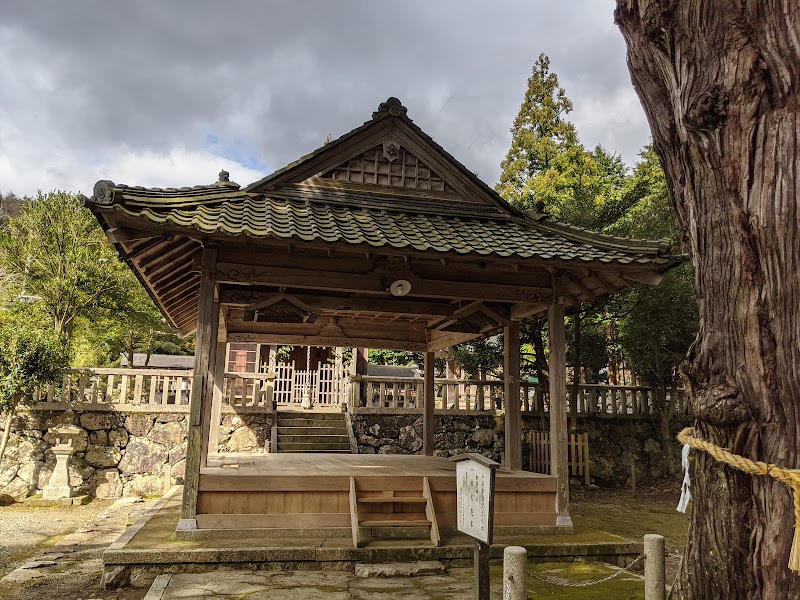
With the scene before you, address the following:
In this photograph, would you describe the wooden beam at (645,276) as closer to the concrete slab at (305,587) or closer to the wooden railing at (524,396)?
the concrete slab at (305,587)

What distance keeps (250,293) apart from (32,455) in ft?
30.8

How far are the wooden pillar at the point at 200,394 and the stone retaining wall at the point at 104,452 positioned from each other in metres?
8.19

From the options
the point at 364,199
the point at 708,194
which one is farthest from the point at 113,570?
the point at 708,194

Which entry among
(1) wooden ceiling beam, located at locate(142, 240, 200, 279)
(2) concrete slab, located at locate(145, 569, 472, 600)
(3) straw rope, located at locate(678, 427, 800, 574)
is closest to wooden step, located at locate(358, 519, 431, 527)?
(2) concrete slab, located at locate(145, 569, 472, 600)

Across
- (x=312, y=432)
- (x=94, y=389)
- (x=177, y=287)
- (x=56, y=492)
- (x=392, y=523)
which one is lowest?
(x=56, y=492)

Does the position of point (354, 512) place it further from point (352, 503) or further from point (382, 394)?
point (382, 394)

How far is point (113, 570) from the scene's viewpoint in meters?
5.66

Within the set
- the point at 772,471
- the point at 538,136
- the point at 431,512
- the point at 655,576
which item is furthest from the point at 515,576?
the point at 538,136

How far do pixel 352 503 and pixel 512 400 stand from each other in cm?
328

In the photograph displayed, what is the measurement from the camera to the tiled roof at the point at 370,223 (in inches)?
240

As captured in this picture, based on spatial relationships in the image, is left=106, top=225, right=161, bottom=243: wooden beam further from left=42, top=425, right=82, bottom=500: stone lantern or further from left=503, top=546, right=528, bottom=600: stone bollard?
left=42, top=425, right=82, bottom=500: stone lantern

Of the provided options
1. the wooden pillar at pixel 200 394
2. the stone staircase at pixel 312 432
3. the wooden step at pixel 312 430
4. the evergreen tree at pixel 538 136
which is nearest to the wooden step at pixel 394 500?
the wooden pillar at pixel 200 394

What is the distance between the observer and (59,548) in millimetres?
8625

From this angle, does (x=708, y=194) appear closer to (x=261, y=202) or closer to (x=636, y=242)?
(x=636, y=242)
